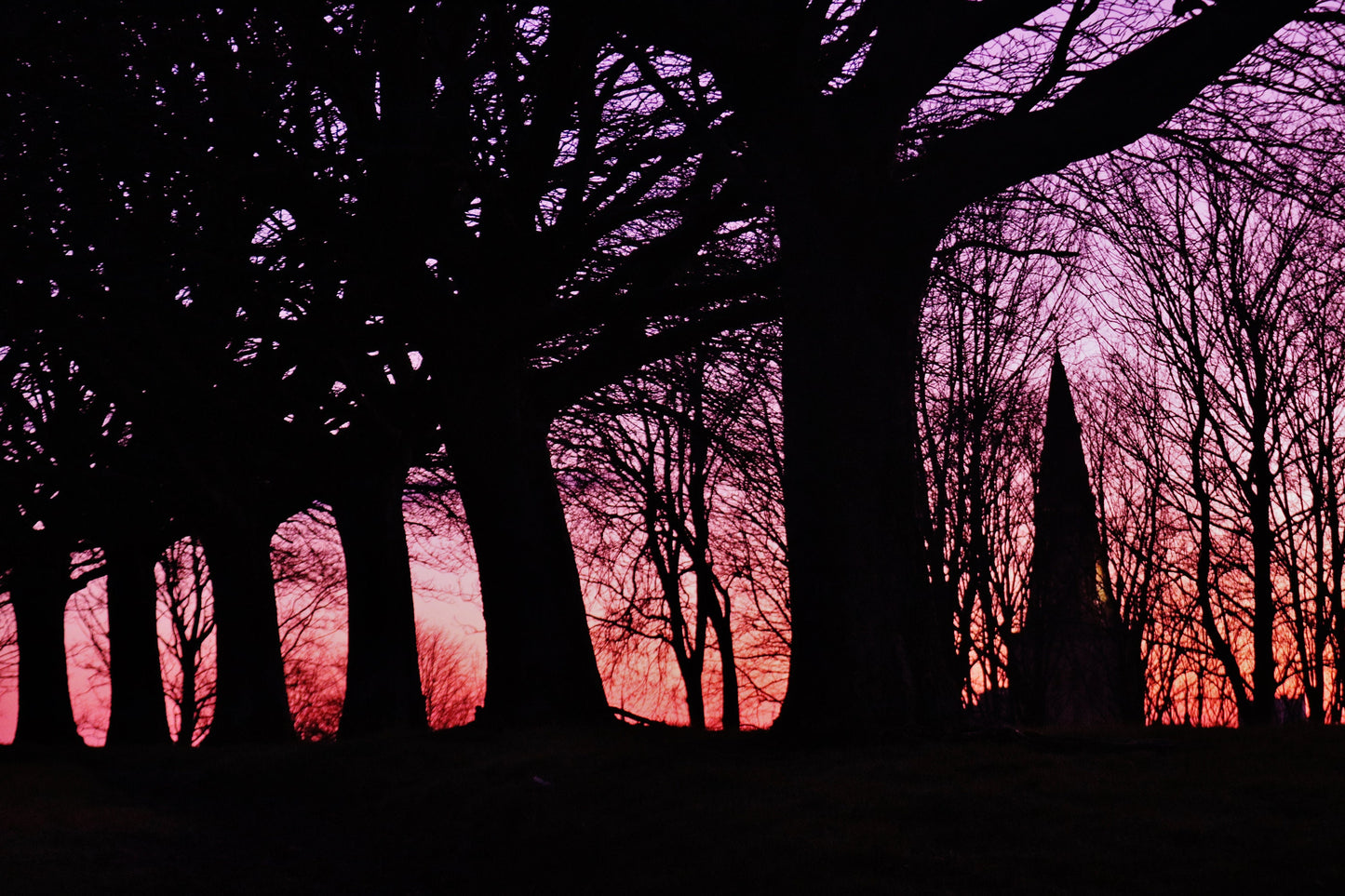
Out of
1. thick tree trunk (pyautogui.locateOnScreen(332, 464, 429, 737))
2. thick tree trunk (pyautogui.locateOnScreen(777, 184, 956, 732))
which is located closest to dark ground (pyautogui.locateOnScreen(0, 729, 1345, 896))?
thick tree trunk (pyautogui.locateOnScreen(777, 184, 956, 732))

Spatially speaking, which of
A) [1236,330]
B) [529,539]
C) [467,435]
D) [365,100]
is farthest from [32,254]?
[1236,330]

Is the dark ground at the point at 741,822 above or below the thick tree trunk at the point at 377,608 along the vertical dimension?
below

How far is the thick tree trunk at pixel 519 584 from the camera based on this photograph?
A: 12766 millimetres

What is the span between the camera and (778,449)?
18.0m

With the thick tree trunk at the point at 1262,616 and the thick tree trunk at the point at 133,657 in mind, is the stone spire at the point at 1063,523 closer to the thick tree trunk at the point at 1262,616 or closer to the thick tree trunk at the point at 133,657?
the thick tree trunk at the point at 1262,616

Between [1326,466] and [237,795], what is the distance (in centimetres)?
1897

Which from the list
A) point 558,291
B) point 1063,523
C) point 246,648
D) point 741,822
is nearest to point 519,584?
point 558,291

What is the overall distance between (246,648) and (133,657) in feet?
10.4

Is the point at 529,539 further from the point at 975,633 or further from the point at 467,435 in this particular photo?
the point at 975,633

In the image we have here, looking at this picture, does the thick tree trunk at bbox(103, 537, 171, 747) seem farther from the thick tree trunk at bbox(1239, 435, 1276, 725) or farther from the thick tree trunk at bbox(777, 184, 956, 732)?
the thick tree trunk at bbox(1239, 435, 1276, 725)

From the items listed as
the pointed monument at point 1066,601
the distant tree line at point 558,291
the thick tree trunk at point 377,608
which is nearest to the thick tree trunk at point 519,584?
the distant tree line at point 558,291

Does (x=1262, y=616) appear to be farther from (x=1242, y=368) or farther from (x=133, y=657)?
(x=133, y=657)

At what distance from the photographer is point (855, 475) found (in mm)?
9297

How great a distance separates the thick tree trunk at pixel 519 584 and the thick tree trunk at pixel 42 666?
395 inches
